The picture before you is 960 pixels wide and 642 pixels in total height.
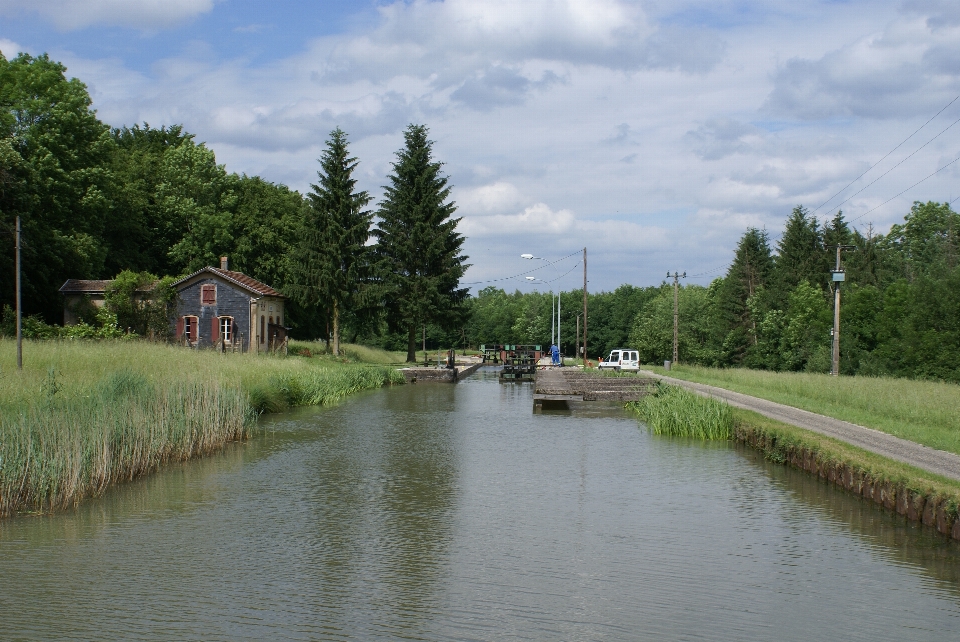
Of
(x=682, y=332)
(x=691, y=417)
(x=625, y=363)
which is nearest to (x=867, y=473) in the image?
(x=691, y=417)

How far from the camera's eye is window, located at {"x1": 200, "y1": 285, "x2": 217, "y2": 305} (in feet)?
156

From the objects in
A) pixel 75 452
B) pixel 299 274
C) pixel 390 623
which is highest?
pixel 299 274

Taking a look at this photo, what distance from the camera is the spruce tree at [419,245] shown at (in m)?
57.4

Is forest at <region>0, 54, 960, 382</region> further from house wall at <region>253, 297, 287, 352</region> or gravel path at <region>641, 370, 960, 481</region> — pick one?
gravel path at <region>641, 370, 960, 481</region>

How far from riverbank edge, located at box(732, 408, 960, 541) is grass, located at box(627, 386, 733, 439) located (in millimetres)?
2083

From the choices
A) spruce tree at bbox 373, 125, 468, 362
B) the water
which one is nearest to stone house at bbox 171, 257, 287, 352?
spruce tree at bbox 373, 125, 468, 362

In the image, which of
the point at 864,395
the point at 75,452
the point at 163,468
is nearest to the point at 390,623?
the point at 75,452

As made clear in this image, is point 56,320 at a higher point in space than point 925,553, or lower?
higher

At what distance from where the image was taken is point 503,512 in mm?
12961

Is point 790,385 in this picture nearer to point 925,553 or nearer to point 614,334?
point 925,553

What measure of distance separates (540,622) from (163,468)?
1025 centimetres

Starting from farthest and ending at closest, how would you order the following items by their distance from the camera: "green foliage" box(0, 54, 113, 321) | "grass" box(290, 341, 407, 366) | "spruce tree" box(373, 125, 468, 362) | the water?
"spruce tree" box(373, 125, 468, 362)
"grass" box(290, 341, 407, 366)
"green foliage" box(0, 54, 113, 321)
the water

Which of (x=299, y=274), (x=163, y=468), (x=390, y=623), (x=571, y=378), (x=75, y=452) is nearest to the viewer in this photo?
(x=390, y=623)

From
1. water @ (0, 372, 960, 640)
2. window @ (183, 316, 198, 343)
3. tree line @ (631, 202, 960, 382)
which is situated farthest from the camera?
window @ (183, 316, 198, 343)
